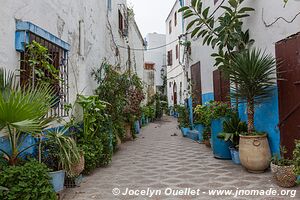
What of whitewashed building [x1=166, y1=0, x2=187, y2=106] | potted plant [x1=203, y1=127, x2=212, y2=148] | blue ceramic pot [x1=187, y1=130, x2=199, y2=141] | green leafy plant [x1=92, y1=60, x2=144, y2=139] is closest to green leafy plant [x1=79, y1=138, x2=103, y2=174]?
green leafy plant [x1=92, y1=60, x2=144, y2=139]

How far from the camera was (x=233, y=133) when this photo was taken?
5.79 meters

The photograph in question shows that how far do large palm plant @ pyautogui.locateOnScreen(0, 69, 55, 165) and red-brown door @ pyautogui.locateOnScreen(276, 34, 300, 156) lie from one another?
3784 mm

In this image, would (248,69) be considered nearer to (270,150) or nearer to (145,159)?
(270,150)

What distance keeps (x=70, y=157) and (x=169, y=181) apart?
1.75m

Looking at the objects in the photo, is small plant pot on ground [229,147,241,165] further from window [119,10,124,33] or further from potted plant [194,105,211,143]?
window [119,10,124,33]

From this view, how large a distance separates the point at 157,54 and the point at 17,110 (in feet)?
86.9

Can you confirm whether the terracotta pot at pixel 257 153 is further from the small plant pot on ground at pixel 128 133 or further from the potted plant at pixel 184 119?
the potted plant at pixel 184 119

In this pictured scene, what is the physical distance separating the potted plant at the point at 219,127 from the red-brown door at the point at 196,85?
3.58 m

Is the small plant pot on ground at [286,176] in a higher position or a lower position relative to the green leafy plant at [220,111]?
lower

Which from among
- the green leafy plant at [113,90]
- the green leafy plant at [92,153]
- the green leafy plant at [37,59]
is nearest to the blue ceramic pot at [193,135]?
the green leafy plant at [113,90]

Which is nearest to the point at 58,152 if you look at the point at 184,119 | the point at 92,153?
the point at 92,153

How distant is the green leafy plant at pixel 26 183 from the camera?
9.90 ft

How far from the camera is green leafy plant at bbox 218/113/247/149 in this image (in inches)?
227

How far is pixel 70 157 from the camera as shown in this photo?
4.12 m
